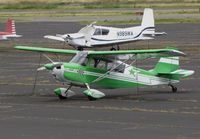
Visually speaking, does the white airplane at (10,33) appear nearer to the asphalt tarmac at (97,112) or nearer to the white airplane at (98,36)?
the white airplane at (98,36)

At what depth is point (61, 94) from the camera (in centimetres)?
1795

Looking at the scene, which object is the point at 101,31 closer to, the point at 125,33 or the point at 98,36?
the point at 98,36

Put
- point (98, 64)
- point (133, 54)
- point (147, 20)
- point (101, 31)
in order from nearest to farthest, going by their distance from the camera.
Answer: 1. point (133, 54)
2. point (98, 64)
3. point (101, 31)
4. point (147, 20)

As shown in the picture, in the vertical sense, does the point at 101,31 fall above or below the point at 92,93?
above

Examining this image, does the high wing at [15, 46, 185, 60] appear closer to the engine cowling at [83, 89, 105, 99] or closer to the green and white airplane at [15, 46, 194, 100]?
the green and white airplane at [15, 46, 194, 100]

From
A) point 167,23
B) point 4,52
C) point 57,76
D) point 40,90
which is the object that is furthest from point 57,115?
point 167,23

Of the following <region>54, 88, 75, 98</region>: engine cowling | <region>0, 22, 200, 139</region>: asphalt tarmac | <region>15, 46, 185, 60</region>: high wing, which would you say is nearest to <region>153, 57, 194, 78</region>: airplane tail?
<region>0, 22, 200, 139</region>: asphalt tarmac

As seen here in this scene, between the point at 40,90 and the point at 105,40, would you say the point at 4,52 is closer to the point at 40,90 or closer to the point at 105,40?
the point at 105,40

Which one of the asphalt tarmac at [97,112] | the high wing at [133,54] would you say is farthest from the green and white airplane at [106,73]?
the asphalt tarmac at [97,112]

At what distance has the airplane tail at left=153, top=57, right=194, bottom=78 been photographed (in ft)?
61.7

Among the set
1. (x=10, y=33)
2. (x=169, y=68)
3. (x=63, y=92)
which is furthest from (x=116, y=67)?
(x=10, y=33)

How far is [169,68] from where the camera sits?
754 inches

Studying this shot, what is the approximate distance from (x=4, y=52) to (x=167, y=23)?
27.0 meters

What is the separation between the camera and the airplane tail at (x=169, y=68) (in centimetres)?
1880
